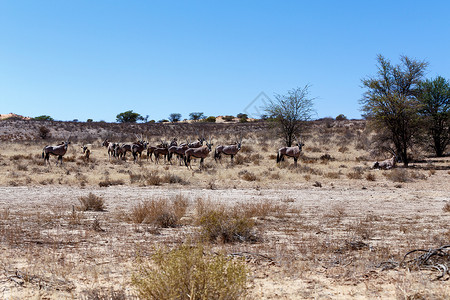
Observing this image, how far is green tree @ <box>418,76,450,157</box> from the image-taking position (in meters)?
30.6

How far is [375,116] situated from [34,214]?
891 inches

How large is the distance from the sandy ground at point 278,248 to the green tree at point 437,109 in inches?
722

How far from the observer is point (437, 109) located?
102ft

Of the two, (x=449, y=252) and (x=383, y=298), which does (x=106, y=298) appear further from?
(x=449, y=252)

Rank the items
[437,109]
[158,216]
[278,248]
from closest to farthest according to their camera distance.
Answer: [278,248] → [158,216] → [437,109]

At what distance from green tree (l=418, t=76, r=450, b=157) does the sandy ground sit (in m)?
18.3

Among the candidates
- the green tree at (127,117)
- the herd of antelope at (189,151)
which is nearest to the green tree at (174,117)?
the green tree at (127,117)

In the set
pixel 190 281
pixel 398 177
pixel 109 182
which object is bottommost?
pixel 190 281

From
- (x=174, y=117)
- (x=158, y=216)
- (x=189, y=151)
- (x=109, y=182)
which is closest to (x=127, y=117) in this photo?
(x=174, y=117)

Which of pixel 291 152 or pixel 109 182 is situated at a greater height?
pixel 291 152

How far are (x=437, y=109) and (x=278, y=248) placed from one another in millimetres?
28903

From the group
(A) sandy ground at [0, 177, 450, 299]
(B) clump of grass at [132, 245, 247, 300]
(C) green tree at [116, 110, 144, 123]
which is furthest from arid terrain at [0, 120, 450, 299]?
(C) green tree at [116, 110, 144, 123]

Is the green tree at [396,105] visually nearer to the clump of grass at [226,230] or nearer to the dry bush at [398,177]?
the dry bush at [398,177]

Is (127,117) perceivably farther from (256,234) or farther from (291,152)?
(256,234)
